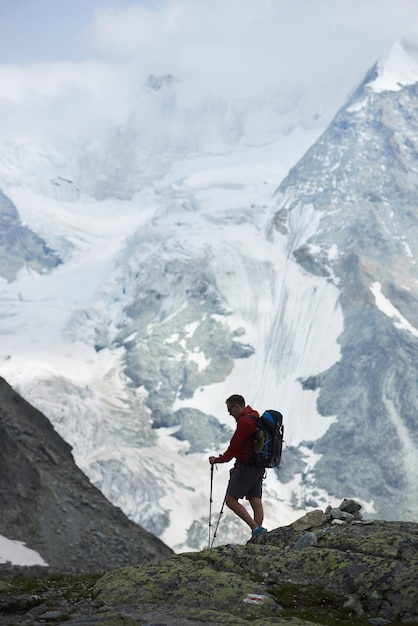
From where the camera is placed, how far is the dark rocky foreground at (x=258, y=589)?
15773 mm

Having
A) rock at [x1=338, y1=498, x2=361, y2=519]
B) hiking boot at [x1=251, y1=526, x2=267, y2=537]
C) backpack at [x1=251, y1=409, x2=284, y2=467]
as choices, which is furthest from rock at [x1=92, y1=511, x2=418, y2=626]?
rock at [x1=338, y1=498, x2=361, y2=519]

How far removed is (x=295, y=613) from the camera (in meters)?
16.0

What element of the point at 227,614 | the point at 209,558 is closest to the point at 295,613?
the point at 227,614

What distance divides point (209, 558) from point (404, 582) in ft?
13.3

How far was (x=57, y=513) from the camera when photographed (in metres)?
60.4

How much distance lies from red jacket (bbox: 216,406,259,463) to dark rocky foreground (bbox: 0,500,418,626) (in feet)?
6.26

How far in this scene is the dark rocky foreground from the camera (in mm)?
15773

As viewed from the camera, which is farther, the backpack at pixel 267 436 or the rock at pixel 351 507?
the rock at pixel 351 507

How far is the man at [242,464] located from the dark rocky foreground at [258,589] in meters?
1.16

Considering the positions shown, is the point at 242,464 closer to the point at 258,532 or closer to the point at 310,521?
the point at 258,532

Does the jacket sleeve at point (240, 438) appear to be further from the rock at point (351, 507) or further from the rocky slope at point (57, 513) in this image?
the rocky slope at point (57, 513)

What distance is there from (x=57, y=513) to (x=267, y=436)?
43.3m

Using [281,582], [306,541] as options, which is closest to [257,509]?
[306,541]

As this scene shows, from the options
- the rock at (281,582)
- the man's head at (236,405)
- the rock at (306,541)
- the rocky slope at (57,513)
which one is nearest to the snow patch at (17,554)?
the rocky slope at (57,513)
